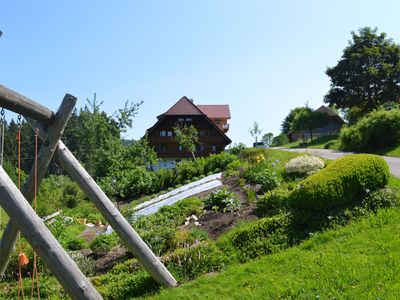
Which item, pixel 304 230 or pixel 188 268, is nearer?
pixel 188 268

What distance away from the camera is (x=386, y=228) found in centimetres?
607

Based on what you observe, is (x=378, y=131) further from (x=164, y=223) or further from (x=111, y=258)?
(x=111, y=258)

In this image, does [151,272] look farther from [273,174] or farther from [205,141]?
[205,141]

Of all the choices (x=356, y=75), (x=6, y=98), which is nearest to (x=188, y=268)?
(x=6, y=98)

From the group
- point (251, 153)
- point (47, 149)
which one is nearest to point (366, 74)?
point (251, 153)

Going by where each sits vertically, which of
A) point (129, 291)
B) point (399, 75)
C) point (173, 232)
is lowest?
point (129, 291)

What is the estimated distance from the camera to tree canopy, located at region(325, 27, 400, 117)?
44.4 metres

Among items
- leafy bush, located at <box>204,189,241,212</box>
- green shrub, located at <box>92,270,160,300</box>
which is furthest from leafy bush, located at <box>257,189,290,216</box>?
green shrub, located at <box>92,270,160,300</box>

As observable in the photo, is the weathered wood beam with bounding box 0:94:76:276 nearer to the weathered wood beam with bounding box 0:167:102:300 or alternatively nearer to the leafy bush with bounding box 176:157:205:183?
the weathered wood beam with bounding box 0:167:102:300

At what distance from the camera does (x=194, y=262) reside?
6086 mm

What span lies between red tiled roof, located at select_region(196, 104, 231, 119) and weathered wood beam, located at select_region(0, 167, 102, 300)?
54.1 m

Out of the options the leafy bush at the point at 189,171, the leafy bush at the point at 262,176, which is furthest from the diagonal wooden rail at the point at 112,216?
the leafy bush at the point at 189,171

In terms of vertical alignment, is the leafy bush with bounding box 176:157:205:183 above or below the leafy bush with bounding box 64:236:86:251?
above

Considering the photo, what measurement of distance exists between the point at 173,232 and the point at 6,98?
401 centimetres
